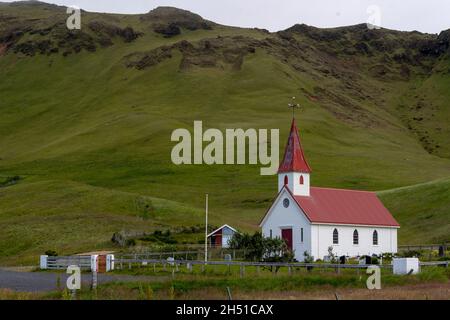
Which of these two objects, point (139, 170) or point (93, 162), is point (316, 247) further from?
point (93, 162)

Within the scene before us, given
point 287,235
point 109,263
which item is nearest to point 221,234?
point 287,235

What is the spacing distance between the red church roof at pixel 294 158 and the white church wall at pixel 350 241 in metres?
5.52

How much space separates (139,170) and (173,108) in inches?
2347

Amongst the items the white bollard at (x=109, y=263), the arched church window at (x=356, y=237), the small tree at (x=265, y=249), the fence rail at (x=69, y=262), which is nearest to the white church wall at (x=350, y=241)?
the arched church window at (x=356, y=237)

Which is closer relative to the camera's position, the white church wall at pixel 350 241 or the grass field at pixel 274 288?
the grass field at pixel 274 288

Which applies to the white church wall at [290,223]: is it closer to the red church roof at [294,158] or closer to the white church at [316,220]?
the white church at [316,220]

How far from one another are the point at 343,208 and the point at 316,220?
527 centimetres

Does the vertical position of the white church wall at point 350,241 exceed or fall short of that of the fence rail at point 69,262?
it exceeds it

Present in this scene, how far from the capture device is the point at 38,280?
154 feet

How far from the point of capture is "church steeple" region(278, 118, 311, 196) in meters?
67.8

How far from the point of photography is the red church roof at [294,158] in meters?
68.3

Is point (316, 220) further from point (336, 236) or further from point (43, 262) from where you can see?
point (43, 262)

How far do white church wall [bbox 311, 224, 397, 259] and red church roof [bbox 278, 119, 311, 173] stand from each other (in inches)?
218
